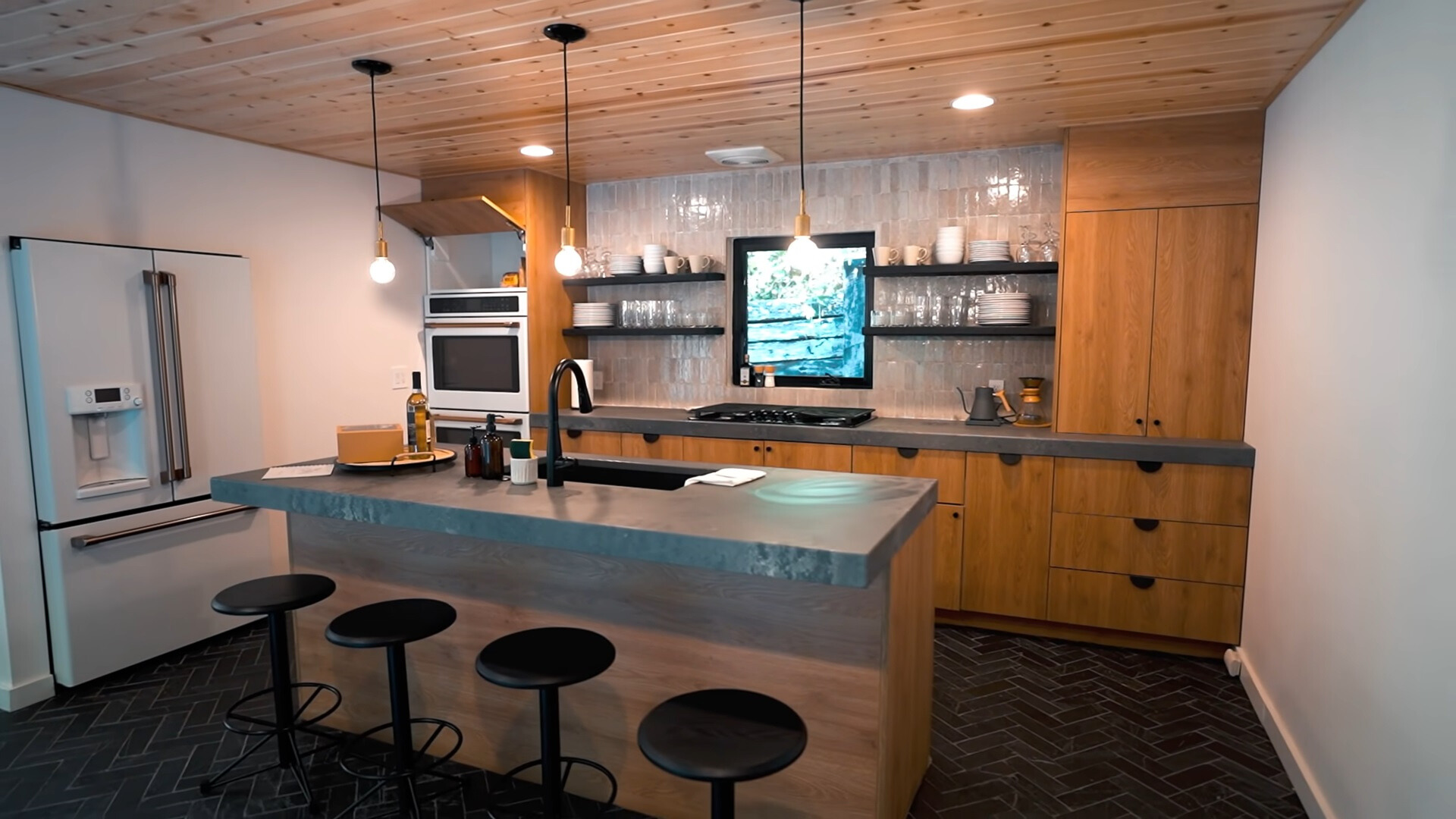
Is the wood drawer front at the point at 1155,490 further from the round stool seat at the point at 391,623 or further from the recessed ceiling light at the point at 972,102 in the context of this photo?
the round stool seat at the point at 391,623

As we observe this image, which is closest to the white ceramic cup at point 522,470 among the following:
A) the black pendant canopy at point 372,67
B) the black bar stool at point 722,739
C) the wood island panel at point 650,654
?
the wood island panel at point 650,654

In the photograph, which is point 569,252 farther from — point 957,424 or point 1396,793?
point 1396,793

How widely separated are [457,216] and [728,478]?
123 inches

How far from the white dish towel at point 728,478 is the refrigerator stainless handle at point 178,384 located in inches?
98.6

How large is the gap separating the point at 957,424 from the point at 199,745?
12.0 ft

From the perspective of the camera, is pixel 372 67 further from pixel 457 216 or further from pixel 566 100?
pixel 457 216

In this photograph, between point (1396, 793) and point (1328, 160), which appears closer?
point (1396, 793)

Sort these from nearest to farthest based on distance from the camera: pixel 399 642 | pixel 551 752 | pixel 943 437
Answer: pixel 551 752, pixel 399 642, pixel 943 437

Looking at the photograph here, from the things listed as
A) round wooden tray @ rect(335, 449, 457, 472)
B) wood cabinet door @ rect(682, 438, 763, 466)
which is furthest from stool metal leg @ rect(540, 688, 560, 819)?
wood cabinet door @ rect(682, 438, 763, 466)

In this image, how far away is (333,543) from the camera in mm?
2908

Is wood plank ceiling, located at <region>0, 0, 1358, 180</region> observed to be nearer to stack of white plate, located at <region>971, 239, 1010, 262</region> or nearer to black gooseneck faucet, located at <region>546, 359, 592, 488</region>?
stack of white plate, located at <region>971, 239, 1010, 262</region>

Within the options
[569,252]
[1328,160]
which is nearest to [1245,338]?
[1328,160]

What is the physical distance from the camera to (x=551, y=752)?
82.8 inches

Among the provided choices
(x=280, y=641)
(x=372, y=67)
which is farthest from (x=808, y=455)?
(x=372, y=67)
